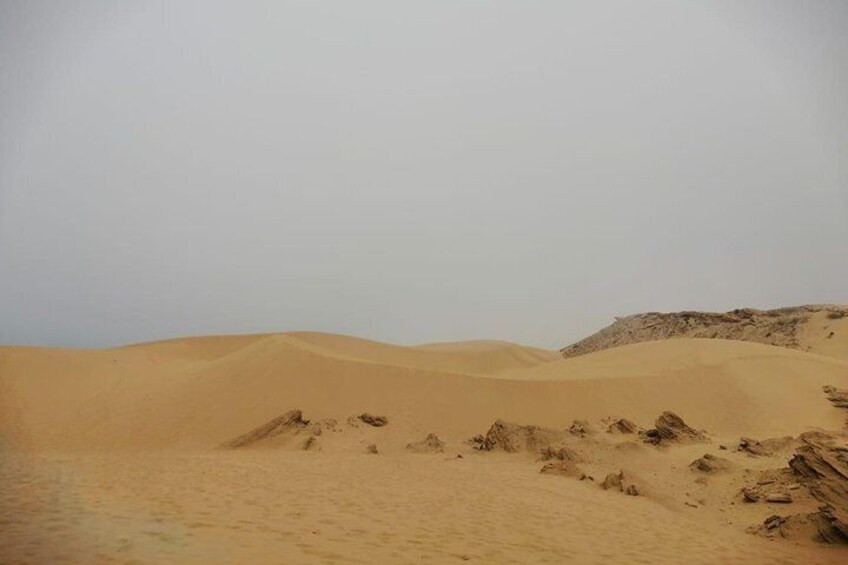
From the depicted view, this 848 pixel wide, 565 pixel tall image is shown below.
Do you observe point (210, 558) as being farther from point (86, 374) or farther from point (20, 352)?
point (20, 352)

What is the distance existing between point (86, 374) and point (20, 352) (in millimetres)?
5016

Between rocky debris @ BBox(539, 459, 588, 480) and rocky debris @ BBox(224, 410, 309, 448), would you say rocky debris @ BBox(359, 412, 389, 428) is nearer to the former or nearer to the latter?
rocky debris @ BBox(224, 410, 309, 448)

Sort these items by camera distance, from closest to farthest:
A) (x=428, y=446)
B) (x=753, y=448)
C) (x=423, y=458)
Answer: (x=753, y=448)
(x=423, y=458)
(x=428, y=446)

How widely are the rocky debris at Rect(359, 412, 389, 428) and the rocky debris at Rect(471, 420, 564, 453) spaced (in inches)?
123

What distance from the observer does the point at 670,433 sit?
15.1 m

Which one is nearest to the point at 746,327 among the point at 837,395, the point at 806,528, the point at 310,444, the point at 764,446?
the point at 837,395

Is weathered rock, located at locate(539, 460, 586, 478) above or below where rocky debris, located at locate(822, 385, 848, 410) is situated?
below

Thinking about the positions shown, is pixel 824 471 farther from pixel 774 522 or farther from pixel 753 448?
pixel 753 448

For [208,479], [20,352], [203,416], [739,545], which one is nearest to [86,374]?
[20,352]

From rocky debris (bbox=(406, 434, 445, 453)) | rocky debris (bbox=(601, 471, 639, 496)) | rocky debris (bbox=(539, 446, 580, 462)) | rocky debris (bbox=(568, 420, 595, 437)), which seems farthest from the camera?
rocky debris (bbox=(568, 420, 595, 437))

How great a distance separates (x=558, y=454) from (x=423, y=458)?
3.49 meters

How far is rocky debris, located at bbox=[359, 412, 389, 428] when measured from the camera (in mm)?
16922

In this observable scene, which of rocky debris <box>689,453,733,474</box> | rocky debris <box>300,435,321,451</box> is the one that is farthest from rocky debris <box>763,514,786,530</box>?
rocky debris <box>300,435,321,451</box>

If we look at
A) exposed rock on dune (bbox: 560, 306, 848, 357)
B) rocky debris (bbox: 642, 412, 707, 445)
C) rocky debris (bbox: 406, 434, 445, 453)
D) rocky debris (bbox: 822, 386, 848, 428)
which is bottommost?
rocky debris (bbox: 406, 434, 445, 453)
